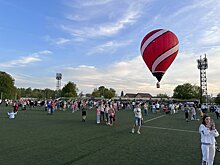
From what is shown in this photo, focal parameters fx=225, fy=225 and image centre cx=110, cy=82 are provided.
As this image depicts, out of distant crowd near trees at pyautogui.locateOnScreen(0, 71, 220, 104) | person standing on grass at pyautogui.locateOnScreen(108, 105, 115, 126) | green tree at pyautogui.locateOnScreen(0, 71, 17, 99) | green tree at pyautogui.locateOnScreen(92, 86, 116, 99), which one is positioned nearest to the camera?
person standing on grass at pyautogui.locateOnScreen(108, 105, 115, 126)

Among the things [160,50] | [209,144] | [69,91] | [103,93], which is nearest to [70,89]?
[69,91]

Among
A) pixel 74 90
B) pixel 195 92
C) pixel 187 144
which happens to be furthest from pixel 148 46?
pixel 195 92

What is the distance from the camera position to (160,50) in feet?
50.8

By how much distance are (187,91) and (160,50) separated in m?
95.3

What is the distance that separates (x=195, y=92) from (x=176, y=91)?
878 cm

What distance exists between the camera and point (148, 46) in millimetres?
15938

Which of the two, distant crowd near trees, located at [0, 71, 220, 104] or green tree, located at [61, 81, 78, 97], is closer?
distant crowd near trees, located at [0, 71, 220, 104]

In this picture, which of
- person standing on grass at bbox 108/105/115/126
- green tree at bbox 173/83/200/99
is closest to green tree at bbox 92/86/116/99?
green tree at bbox 173/83/200/99

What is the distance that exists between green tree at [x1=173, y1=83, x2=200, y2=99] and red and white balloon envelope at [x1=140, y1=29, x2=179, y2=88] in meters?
92.5

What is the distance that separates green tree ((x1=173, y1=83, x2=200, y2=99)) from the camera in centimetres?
10332

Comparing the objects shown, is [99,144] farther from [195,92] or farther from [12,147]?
[195,92]

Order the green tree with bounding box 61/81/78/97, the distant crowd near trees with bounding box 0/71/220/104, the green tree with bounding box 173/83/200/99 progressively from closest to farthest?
the distant crowd near trees with bounding box 0/71/220/104 < the green tree with bounding box 61/81/78/97 < the green tree with bounding box 173/83/200/99

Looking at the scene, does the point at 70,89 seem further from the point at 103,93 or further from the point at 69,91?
the point at 103,93

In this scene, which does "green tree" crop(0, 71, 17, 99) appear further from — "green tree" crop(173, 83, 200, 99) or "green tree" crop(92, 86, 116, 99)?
"green tree" crop(173, 83, 200, 99)
